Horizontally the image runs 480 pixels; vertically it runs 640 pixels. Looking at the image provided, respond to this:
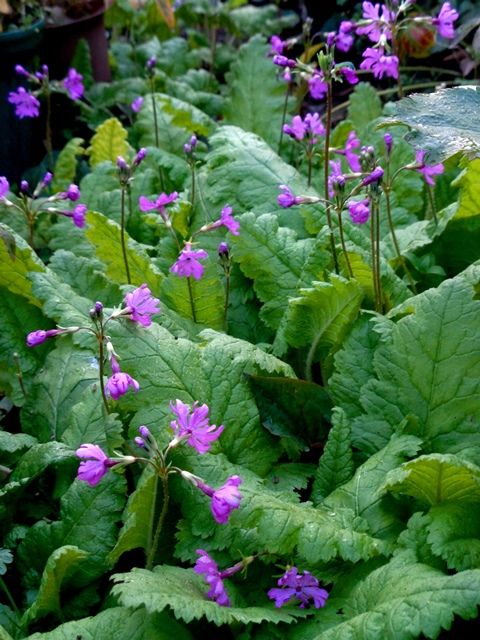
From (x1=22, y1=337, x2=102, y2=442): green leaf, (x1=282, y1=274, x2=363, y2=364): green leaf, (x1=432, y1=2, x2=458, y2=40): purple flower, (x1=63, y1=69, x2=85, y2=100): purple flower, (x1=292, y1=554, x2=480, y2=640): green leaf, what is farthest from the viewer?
(x1=63, y1=69, x2=85, y2=100): purple flower

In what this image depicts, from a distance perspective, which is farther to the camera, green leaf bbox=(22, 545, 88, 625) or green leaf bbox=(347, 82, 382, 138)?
green leaf bbox=(347, 82, 382, 138)

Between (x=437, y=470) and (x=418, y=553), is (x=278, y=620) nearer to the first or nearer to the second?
(x=418, y=553)

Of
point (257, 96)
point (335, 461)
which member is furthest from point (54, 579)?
point (257, 96)

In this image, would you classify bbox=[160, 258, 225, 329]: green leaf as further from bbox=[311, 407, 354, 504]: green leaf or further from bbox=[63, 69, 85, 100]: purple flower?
bbox=[63, 69, 85, 100]: purple flower

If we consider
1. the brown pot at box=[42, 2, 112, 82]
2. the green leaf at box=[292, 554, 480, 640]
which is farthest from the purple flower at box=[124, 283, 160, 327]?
the brown pot at box=[42, 2, 112, 82]

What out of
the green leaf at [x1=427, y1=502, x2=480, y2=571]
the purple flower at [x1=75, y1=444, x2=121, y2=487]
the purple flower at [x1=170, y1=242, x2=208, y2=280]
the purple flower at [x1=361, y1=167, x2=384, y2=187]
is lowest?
the green leaf at [x1=427, y1=502, x2=480, y2=571]

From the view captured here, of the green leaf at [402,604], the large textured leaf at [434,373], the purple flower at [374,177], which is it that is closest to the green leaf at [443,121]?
the purple flower at [374,177]

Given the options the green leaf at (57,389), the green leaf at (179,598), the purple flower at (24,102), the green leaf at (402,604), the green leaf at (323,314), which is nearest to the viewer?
the green leaf at (402,604)

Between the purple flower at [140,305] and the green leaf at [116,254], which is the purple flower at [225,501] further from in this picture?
the green leaf at [116,254]
